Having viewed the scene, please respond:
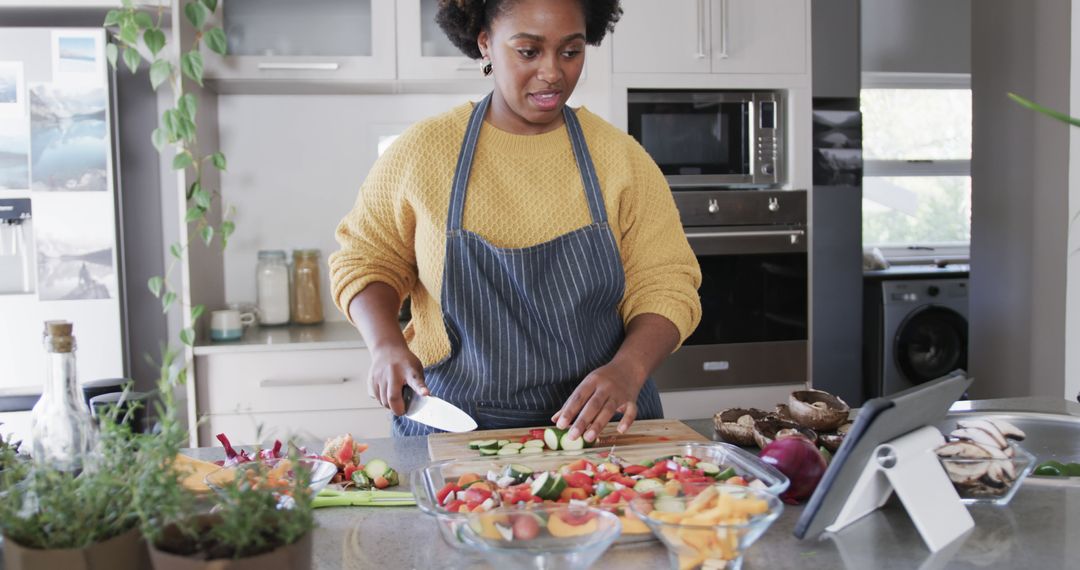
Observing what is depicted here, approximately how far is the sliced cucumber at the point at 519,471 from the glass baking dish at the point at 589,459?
12 millimetres

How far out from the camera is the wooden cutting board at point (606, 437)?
1.39m

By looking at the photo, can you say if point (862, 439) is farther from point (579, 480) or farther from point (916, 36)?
point (916, 36)

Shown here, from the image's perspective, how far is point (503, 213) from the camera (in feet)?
5.40

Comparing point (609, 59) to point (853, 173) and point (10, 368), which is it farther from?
point (10, 368)

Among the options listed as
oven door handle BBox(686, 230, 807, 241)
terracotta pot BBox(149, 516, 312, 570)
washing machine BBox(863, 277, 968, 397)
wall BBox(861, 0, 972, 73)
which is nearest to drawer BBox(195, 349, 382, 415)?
oven door handle BBox(686, 230, 807, 241)

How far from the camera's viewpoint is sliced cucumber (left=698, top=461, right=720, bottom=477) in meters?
1.14

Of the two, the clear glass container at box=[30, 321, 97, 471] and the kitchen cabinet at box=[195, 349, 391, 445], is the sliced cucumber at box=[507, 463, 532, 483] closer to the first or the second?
the clear glass container at box=[30, 321, 97, 471]

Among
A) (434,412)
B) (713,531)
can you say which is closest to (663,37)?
(434,412)

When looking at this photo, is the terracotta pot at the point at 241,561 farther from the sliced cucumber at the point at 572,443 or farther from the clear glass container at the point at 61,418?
the sliced cucumber at the point at 572,443

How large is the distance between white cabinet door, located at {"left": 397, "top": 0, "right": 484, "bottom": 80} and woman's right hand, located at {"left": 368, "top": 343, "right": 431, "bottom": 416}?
1.59m

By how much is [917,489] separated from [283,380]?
6.89ft

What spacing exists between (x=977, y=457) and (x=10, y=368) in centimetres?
250

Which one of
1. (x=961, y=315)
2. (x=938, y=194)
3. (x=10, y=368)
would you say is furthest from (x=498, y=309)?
(x=938, y=194)

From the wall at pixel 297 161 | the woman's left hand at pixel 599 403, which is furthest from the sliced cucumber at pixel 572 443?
the wall at pixel 297 161
